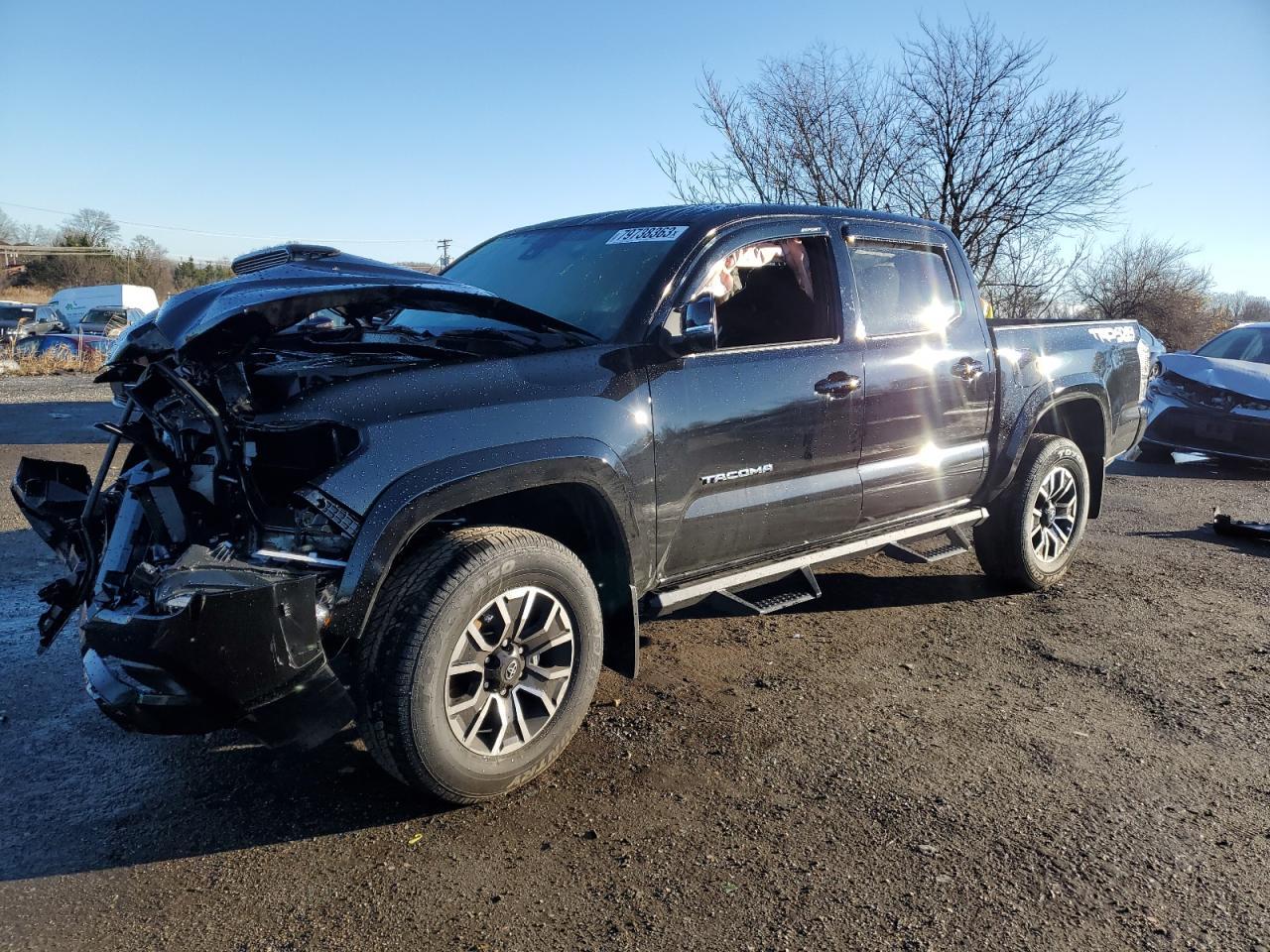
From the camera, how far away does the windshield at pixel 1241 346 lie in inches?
407

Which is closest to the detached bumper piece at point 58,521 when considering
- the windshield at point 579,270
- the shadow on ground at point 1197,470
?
the windshield at point 579,270

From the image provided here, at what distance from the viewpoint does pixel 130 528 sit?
2.96 metres

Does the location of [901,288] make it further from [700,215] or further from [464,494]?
[464,494]

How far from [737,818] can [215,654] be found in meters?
1.66

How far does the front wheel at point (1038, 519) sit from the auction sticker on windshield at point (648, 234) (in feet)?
8.53

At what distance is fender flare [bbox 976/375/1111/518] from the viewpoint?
496cm

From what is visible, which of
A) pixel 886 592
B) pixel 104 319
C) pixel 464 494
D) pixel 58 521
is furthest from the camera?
pixel 104 319

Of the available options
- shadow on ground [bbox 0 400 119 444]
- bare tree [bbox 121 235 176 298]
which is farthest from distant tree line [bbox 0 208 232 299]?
shadow on ground [bbox 0 400 119 444]

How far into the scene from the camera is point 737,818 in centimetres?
292

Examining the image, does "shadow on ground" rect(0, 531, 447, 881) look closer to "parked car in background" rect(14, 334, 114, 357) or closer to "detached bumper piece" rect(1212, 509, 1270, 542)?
"detached bumper piece" rect(1212, 509, 1270, 542)

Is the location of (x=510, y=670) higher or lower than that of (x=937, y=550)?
higher

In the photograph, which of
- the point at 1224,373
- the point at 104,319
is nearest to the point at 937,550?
the point at 1224,373

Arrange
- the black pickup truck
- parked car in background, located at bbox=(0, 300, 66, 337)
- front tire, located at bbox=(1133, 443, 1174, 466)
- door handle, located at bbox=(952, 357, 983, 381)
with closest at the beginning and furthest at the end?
the black pickup truck < door handle, located at bbox=(952, 357, 983, 381) < front tire, located at bbox=(1133, 443, 1174, 466) < parked car in background, located at bbox=(0, 300, 66, 337)

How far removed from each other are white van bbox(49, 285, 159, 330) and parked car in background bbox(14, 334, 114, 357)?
1113cm
